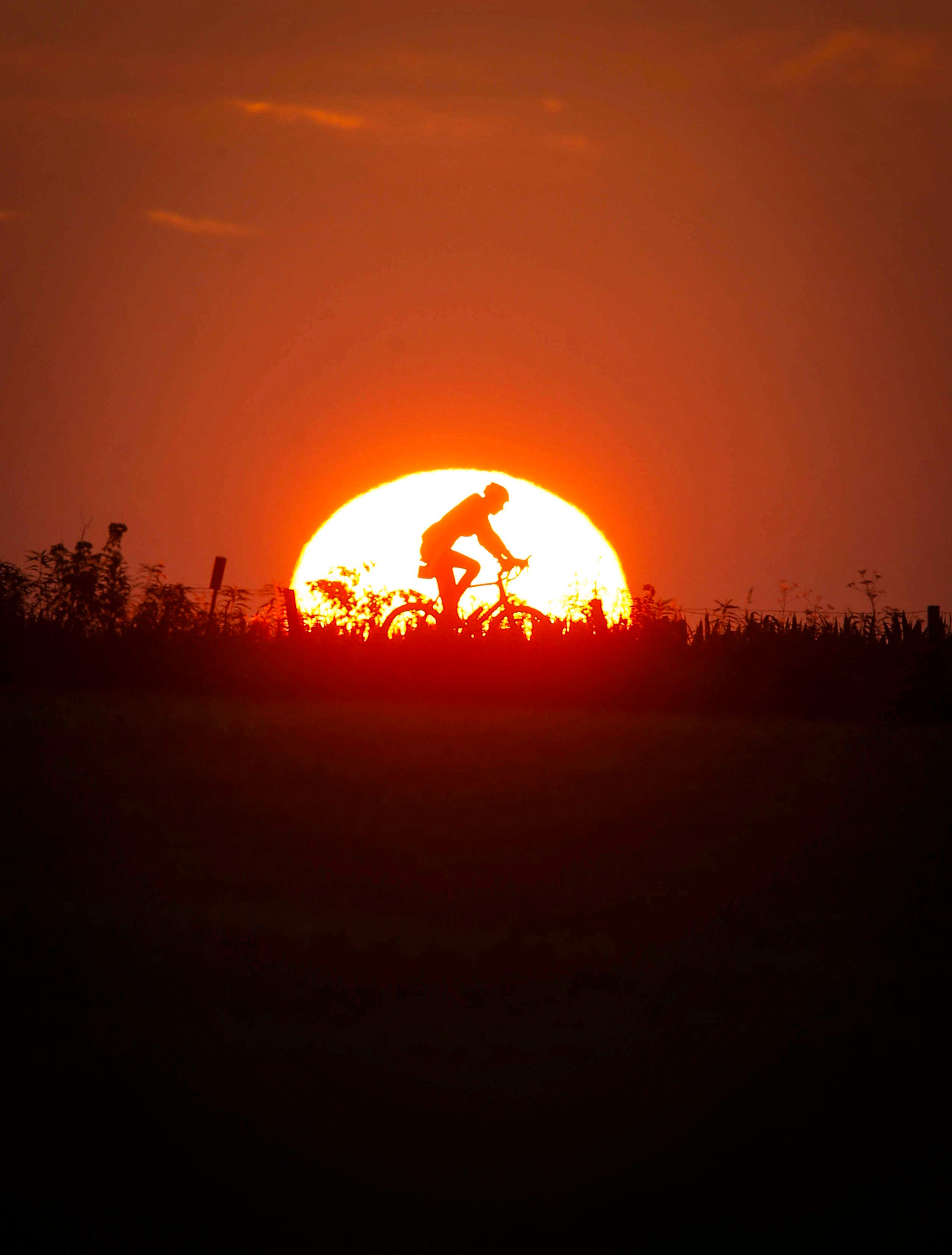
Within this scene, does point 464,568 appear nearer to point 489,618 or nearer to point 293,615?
point 489,618

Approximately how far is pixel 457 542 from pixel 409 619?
3.32 ft

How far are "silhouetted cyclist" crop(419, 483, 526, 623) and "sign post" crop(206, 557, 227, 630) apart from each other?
2.29m

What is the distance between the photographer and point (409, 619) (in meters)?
12.5

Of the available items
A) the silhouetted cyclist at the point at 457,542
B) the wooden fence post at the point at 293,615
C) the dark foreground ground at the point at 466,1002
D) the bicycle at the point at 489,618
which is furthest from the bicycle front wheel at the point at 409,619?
the dark foreground ground at the point at 466,1002

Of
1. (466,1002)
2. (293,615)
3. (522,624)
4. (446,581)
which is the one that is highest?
(446,581)

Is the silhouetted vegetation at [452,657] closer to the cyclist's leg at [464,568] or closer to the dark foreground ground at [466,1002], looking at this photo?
the cyclist's leg at [464,568]

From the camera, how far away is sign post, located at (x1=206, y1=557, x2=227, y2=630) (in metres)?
12.7

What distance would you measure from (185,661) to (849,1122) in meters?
9.18

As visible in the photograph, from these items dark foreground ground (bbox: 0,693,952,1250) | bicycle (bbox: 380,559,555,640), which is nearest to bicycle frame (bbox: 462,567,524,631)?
bicycle (bbox: 380,559,555,640)

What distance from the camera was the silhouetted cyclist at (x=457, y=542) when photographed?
38.9 feet

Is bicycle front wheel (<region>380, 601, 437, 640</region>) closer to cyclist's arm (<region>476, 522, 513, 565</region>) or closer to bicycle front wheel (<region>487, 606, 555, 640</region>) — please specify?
bicycle front wheel (<region>487, 606, 555, 640</region>)

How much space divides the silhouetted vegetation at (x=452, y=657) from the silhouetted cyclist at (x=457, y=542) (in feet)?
1.65

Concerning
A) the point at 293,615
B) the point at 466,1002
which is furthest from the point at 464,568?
the point at 466,1002

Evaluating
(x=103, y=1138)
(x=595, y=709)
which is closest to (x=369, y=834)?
(x=103, y=1138)
